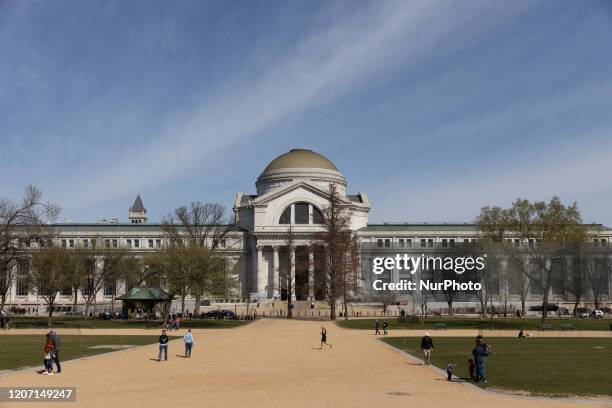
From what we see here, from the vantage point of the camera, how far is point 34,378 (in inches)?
1161

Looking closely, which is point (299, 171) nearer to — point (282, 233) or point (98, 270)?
point (282, 233)

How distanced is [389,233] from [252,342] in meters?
93.4

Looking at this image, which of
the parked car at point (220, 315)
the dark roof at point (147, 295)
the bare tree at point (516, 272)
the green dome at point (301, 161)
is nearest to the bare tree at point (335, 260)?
the parked car at point (220, 315)

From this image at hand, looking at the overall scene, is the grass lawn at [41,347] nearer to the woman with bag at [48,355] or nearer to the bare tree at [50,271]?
the woman with bag at [48,355]

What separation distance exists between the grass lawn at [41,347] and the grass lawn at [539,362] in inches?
763

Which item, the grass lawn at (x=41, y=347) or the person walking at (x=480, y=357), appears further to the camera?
the grass lawn at (x=41, y=347)

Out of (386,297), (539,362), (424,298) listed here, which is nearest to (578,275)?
(424,298)

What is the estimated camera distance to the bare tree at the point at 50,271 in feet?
252

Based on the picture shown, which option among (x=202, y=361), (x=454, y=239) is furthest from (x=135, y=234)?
(x=202, y=361)

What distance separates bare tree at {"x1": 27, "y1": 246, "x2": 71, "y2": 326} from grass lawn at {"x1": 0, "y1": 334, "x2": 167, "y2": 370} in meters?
19.4

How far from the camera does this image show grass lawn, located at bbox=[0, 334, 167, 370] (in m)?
36.1

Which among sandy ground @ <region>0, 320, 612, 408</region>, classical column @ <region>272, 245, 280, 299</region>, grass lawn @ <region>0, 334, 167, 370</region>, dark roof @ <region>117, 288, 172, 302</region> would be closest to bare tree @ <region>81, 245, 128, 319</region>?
dark roof @ <region>117, 288, 172, 302</region>

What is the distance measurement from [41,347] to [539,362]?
99.6 ft

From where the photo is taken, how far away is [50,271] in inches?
3061
